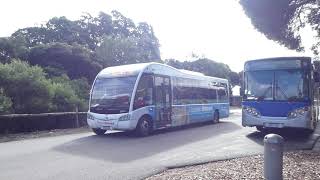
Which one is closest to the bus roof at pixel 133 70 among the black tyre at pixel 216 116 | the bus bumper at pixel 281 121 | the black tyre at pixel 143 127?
the black tyre at pixel 143 127

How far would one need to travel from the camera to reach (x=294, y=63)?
51.0ft

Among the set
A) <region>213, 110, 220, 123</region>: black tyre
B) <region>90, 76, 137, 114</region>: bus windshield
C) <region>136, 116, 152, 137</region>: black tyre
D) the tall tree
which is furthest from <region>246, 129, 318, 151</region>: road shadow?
the tall tree

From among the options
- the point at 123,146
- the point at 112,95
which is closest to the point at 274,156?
the point at 123,146

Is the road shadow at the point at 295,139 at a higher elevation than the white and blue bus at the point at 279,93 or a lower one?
lower

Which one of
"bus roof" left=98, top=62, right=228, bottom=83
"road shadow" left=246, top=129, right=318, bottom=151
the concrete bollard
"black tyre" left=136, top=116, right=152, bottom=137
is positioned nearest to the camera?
the concrete bollard

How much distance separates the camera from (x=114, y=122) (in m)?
15.4

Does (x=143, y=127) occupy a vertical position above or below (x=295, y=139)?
above

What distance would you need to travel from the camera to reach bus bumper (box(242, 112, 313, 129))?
15.1 meters

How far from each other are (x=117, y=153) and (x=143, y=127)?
14.7 ft

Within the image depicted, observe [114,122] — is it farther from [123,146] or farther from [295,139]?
[295,139]

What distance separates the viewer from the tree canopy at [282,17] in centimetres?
1414

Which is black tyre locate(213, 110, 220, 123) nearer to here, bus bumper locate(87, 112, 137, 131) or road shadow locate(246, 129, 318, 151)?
road shadow locate(246, 129, 318, 151)

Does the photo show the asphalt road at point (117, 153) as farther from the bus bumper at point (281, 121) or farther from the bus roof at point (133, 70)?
the bus roof at point (133, 70)

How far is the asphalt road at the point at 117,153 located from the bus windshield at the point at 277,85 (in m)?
1.69
